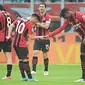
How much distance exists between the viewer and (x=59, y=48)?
23219mm

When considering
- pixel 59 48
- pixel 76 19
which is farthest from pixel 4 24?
pixel 59 48

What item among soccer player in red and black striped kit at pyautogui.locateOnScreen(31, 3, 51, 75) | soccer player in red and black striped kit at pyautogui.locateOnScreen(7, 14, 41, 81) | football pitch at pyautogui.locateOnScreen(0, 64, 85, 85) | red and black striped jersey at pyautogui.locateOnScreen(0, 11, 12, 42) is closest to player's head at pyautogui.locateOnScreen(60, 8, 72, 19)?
soccer player in red and black striped kit at pyautogui.locateOnScreen(7, 14, 41, 81)

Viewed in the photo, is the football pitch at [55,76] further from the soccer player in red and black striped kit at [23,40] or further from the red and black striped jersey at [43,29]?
the red and black striped jersey at [43,29]

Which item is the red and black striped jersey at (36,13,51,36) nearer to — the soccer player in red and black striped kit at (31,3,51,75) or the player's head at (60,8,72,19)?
the soccer player in red and black striped kit at (31,3,51,75)

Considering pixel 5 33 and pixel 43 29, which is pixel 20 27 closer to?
pixel 5 33

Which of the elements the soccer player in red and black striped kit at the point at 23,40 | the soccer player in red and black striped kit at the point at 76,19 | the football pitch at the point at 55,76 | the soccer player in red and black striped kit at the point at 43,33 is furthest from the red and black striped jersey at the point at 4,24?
the soccer player in red and black striped kit at the point at 76,19

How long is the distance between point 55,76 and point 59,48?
248 inches

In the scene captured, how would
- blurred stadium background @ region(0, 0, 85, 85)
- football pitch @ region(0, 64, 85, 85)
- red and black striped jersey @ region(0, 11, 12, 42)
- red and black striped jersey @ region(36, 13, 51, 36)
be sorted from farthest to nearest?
1. red and black striped jersey @ region(36, 13, 51, 36)
2. blurred stadium background @ region(0, 0, 85, 85)
3. red and black striped jersey @ region(0, 11, 12, 42)
4. football pitch @ region(0, 64, 85, 85)

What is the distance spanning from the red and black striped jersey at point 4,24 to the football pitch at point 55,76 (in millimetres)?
1250

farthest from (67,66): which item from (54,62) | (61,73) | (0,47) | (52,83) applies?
(52,83)

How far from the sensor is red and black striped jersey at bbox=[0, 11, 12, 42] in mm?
15711

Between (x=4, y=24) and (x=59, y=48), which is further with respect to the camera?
(x=59, y=48)

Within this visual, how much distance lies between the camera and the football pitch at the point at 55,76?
561 inches

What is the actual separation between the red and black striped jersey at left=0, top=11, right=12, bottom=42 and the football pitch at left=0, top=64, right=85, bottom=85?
1.25 m
